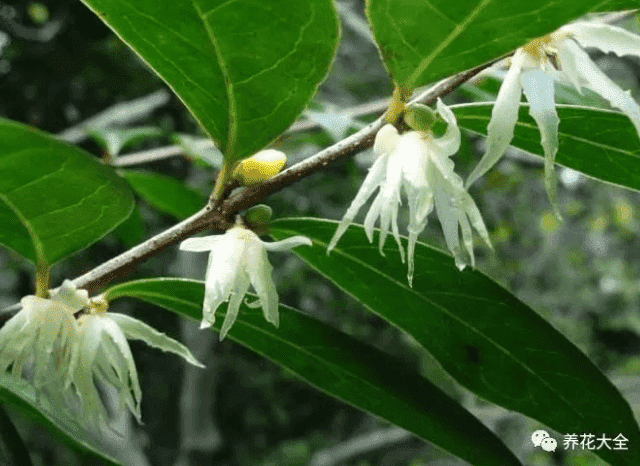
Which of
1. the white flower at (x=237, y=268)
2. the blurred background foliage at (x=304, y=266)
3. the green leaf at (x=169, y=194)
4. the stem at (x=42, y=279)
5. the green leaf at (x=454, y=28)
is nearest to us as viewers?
the green leaf at (x=454, y=28)

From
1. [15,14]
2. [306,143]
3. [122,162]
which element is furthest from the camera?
[15,14]

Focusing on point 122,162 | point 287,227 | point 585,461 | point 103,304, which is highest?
point 585,461

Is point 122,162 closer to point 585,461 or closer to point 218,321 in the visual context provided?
point 218,321

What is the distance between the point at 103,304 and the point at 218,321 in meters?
0.14

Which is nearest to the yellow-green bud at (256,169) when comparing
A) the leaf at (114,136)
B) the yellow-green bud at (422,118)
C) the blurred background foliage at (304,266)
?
the yellow-green bud at (422,118)

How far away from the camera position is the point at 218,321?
82 centimetres

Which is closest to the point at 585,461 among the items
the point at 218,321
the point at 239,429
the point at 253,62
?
the point at 239,429

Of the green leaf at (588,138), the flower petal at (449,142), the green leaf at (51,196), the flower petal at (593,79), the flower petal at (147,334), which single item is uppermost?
the green leaf at (588,138)

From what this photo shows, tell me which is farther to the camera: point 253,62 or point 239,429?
point 239,429

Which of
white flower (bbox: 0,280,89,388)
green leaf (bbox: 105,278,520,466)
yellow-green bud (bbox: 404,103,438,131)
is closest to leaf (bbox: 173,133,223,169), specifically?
green leaf (bbox: 105,278,520,466)

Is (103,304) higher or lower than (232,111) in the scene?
lower

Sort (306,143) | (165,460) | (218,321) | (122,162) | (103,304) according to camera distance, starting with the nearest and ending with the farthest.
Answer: (103,304) < (218,321) < (122,162) < (306,143) < (165,460)

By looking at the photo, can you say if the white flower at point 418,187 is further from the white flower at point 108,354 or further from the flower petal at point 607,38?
the white flower at point 108,354

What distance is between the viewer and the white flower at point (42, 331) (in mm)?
661
